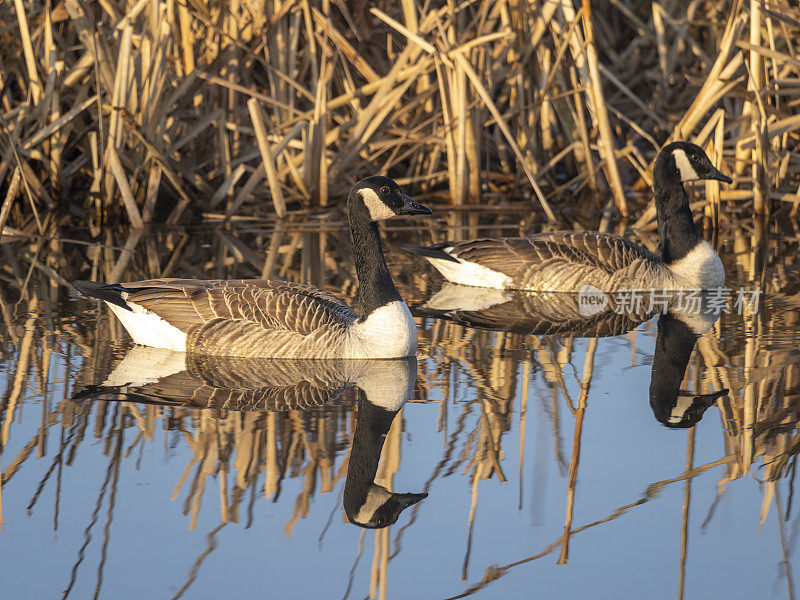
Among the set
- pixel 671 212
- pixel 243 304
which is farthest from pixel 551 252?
pixel 243 304

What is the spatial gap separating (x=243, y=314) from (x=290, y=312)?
0.35m

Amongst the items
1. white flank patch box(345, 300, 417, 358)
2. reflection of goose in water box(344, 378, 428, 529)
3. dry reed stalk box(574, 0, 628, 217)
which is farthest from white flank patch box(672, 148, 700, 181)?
reflection of goose in water box(344, 378, 428, 529)

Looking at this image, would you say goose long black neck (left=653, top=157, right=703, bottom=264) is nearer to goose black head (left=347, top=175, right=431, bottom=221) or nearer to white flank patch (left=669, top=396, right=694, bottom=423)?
goose black head (left=347, top=175, right=431, bottom=221)

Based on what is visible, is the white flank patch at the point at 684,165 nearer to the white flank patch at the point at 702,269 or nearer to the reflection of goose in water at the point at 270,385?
the white flank patch at the point at 702,269

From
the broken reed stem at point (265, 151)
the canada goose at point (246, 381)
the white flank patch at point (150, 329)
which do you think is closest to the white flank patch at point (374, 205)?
the canada goose at point (246, 381)

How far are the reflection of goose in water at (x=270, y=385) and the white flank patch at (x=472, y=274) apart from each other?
303 cm

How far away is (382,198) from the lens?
799 cm

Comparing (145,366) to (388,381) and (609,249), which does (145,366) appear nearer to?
(388,381)

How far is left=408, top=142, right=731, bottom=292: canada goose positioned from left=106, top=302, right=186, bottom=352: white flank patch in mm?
3180

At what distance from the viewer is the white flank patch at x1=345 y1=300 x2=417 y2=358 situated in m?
7.87

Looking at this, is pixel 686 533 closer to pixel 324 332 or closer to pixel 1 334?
pixel 324 332

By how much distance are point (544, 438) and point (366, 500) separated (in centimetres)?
133

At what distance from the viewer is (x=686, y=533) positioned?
16.2ft

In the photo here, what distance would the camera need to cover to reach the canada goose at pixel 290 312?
7.90 m
